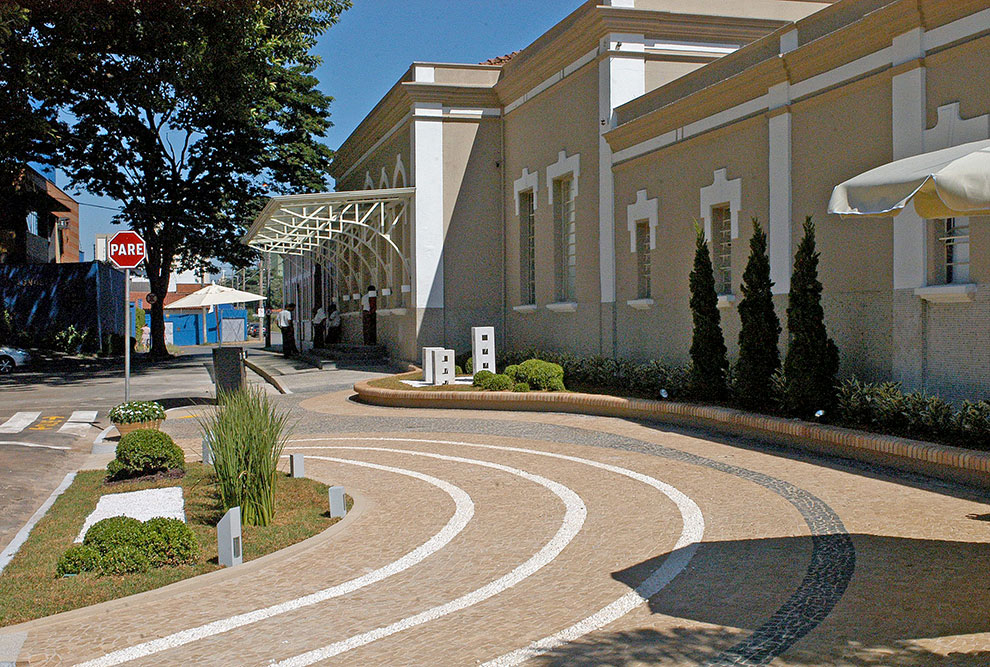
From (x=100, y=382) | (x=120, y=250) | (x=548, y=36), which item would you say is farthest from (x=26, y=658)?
(x=100, y=382)

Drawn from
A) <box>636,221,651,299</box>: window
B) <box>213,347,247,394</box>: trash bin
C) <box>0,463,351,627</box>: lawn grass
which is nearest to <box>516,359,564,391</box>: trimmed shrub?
<box>636,221,651,299</box>: window

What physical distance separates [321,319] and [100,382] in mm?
10176

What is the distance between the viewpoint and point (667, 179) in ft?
55.4

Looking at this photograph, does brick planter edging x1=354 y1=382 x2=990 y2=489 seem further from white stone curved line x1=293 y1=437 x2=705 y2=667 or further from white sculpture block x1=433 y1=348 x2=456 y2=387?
white stone curved line x1=293 y1=437 x2=705 y2=667

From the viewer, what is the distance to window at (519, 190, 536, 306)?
23719 millimetres

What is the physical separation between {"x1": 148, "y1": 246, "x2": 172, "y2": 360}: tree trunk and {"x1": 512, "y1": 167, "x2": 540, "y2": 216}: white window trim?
17.1 meters

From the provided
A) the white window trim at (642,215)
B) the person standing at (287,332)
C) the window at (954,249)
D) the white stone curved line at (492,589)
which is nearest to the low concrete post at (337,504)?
the white stone curved line at (492,589)

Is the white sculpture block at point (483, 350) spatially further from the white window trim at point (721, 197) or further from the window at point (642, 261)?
the white window trim at point (721, 197)

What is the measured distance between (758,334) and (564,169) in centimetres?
901

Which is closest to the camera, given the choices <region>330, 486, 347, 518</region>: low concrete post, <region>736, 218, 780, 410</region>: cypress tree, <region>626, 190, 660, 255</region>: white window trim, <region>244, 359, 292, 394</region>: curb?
<region>330, 486, 347, 518</region>: low concrete post

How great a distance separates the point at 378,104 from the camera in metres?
28.5

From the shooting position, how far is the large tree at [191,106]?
77.0ft

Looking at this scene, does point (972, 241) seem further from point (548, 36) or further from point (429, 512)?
point (548, 36)

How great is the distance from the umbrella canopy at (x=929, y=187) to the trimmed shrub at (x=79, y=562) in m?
5.93
